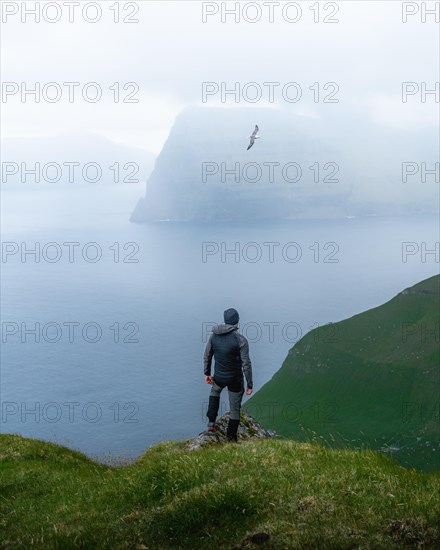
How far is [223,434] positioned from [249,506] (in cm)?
1030

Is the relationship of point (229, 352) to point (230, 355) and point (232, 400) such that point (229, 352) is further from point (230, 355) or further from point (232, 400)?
point (232, 400)

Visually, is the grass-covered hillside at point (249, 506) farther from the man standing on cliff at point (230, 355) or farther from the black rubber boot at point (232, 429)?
the black rubber boot at point (232, 429)

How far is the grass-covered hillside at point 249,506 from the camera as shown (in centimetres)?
898

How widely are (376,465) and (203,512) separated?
13.1 ft

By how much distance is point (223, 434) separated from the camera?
20266 millimetres

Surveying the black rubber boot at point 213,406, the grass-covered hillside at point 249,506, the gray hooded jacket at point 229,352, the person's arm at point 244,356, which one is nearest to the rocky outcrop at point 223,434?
the black rubber boot at point 213,406

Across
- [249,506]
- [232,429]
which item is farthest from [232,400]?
[249,506]

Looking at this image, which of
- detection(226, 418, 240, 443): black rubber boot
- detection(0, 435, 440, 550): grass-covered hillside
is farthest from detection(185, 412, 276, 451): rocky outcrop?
detection(0, 435, 440, 550): grass-covered hillside

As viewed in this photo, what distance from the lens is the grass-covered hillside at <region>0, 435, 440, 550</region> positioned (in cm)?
898

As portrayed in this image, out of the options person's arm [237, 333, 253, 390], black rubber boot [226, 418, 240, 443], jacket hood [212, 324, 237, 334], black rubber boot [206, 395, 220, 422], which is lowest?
black rubber boot [226, 418, 240, 443]

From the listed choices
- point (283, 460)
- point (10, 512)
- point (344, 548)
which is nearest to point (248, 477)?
point (283, 460)

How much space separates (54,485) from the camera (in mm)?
16250

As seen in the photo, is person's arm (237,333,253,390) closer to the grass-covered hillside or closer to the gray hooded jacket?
the gray hooded jacket

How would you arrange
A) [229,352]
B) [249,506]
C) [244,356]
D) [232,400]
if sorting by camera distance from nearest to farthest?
[249,506] < [244,356] < [229,352] < [232,400]
